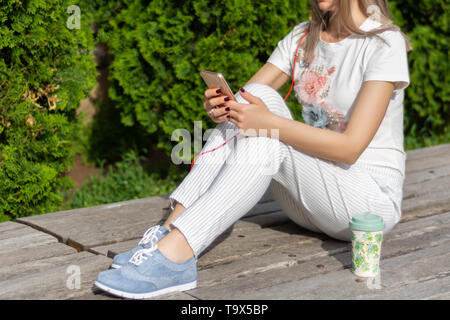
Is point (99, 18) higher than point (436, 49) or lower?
higher

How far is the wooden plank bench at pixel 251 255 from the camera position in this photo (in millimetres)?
1998

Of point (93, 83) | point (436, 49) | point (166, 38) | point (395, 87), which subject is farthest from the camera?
point (436, 49)

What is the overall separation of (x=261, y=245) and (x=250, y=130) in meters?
0.54

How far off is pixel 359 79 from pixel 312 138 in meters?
0.38

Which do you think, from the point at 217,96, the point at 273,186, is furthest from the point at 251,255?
the point at 217,96

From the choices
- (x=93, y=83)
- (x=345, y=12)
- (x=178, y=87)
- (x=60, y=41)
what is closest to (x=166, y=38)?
(x=178, y=87)

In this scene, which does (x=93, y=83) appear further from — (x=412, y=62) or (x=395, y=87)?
(x=412, y=62)

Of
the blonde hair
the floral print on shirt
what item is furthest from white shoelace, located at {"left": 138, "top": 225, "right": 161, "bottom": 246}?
the blonde hair

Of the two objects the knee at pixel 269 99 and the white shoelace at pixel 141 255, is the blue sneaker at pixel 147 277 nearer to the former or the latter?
the white shoelace at pixel 141 255

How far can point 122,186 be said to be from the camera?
3.80m

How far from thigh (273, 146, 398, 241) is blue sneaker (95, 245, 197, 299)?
52cm

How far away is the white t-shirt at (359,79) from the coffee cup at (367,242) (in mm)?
439

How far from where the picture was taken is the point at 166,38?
3.59 metres

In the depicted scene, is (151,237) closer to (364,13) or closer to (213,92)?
(213,92)
